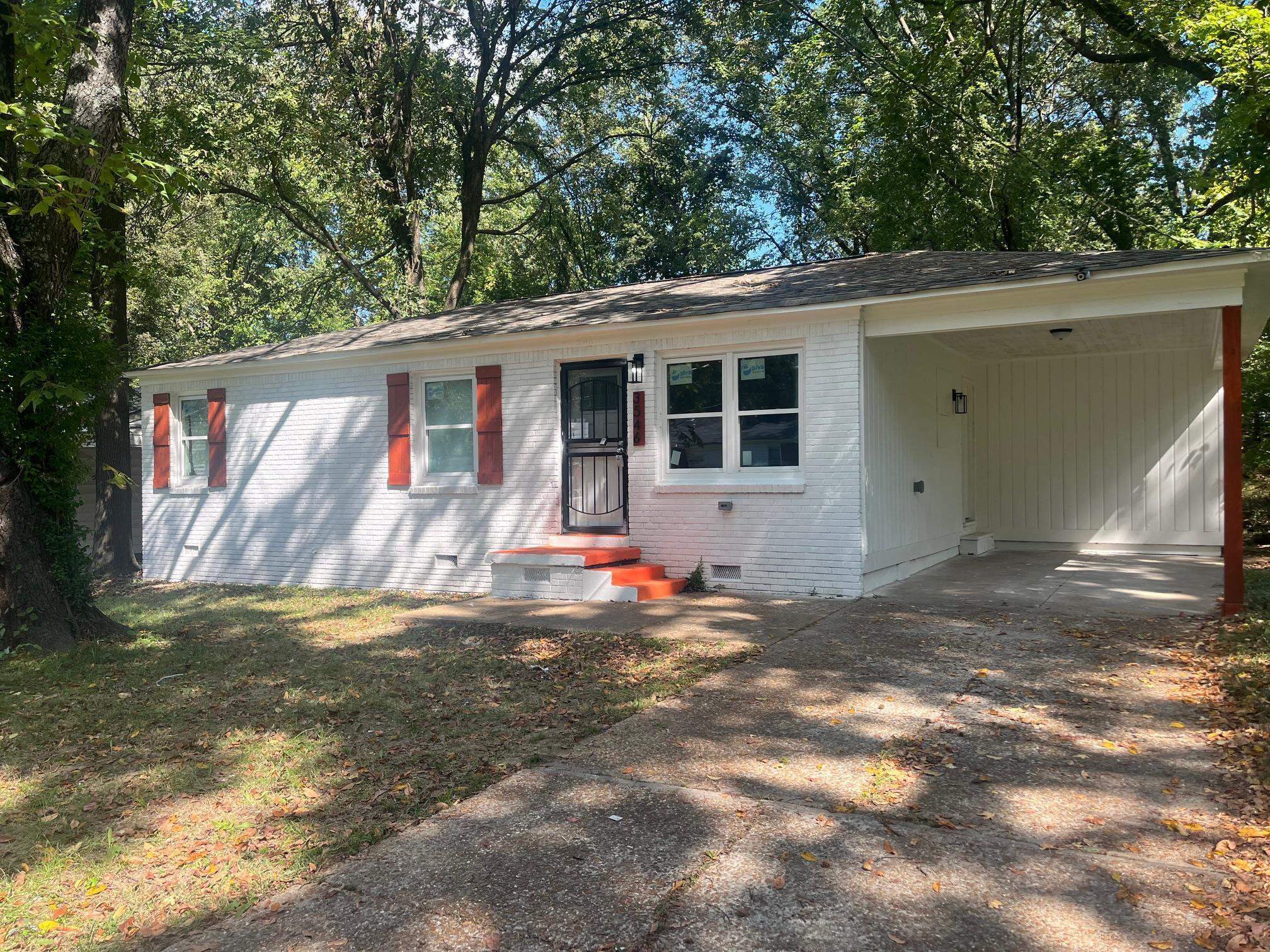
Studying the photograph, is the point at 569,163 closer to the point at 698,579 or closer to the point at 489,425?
the point at 489,425

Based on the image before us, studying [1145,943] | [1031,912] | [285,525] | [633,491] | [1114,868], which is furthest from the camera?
[285,525]

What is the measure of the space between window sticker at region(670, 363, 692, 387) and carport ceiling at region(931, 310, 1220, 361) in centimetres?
266

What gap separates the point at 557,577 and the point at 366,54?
44.9 feet

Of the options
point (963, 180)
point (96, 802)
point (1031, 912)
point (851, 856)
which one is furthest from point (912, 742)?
point (963, 180)

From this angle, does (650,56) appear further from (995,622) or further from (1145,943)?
(1145,943)

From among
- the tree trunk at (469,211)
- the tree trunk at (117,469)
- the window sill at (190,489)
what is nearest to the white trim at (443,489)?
the window sill at (190,489)

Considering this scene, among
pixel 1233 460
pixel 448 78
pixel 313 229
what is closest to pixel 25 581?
pixel 1233 460

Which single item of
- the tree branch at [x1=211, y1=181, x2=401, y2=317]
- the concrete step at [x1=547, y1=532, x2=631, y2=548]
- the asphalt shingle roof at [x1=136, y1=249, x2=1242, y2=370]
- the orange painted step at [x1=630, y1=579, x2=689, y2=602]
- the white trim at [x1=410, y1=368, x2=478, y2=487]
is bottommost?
the orange painted step at [x1=630, y1=579, x2=689, y2=602]

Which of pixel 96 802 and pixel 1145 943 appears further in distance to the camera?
pixel 96 802

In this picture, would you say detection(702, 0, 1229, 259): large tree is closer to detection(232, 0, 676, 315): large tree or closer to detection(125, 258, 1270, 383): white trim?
detection(232, 0, 676, 315): large tree

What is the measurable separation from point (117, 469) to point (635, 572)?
8973 mm

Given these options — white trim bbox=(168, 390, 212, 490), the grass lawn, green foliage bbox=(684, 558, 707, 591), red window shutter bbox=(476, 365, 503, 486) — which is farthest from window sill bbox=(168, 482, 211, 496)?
green foliage bbox=(684, 558, 707, 591)

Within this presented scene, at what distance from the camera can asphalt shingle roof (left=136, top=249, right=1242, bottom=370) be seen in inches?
324

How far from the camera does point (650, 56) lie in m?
19.8
